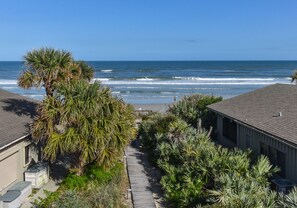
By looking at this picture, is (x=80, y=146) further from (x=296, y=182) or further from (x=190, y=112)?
(x=190, y=112)

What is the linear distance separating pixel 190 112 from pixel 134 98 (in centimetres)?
2928

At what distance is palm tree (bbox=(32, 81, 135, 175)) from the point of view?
1547 centimetres

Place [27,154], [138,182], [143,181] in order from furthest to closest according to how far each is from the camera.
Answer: [27,154] → [143,181] → [138,182]

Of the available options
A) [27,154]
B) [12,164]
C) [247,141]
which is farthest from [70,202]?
[247,141]

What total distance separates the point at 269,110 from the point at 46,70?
37.5 feet

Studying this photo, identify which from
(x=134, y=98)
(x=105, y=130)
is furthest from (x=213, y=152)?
(x=134, y=98)

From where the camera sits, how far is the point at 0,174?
48.9ft

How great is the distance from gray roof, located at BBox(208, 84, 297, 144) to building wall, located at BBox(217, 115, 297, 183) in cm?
41

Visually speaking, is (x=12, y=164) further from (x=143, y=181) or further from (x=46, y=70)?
(x=143, y=181)

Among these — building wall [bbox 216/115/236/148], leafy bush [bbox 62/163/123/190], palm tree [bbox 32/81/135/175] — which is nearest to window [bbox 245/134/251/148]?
building wall [bbox 216/115/236/148]

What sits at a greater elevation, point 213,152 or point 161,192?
point 213,152

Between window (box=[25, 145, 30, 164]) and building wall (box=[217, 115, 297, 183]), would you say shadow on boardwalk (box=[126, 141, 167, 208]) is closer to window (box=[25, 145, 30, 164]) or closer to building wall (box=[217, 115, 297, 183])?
building wall (box=[217, 115, 297, 183])

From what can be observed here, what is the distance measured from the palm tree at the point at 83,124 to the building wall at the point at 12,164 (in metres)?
1.01

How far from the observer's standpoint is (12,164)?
52.4ft
